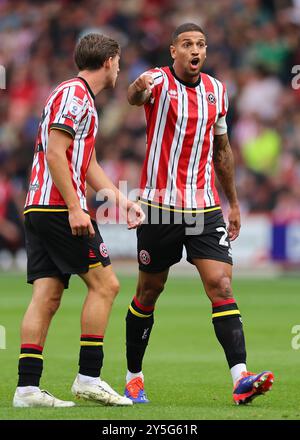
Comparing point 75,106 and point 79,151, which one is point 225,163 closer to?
point 79,151

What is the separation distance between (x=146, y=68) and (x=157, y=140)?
49.4 feet

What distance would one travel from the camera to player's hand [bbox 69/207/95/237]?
6.71 meters

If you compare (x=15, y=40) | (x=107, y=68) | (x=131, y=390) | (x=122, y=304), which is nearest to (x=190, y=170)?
(x=107, y=68)

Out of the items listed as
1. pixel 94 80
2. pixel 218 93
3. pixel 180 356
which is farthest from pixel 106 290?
pixel 180 356

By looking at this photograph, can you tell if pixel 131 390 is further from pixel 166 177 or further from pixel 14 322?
pixel 14 322

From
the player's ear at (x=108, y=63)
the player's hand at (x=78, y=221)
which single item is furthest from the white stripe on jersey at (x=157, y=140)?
the player's hand at (x=78, y=221)

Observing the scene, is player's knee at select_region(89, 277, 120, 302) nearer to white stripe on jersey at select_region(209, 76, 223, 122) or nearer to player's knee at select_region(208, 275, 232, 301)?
player's knee at select_region(208, 275, 232, 301)

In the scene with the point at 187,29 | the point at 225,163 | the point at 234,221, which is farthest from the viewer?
the point at 234,221

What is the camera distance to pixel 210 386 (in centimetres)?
820

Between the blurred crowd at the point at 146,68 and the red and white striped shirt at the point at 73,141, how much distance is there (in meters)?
12.8

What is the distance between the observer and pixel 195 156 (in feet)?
24.8

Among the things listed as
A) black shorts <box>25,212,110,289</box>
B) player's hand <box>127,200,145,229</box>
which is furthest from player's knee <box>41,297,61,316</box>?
player's hand <box>127,200,145,229</box>

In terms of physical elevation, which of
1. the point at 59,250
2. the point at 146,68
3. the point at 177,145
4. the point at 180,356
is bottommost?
the point at 180,356

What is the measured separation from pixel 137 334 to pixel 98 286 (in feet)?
3.27
